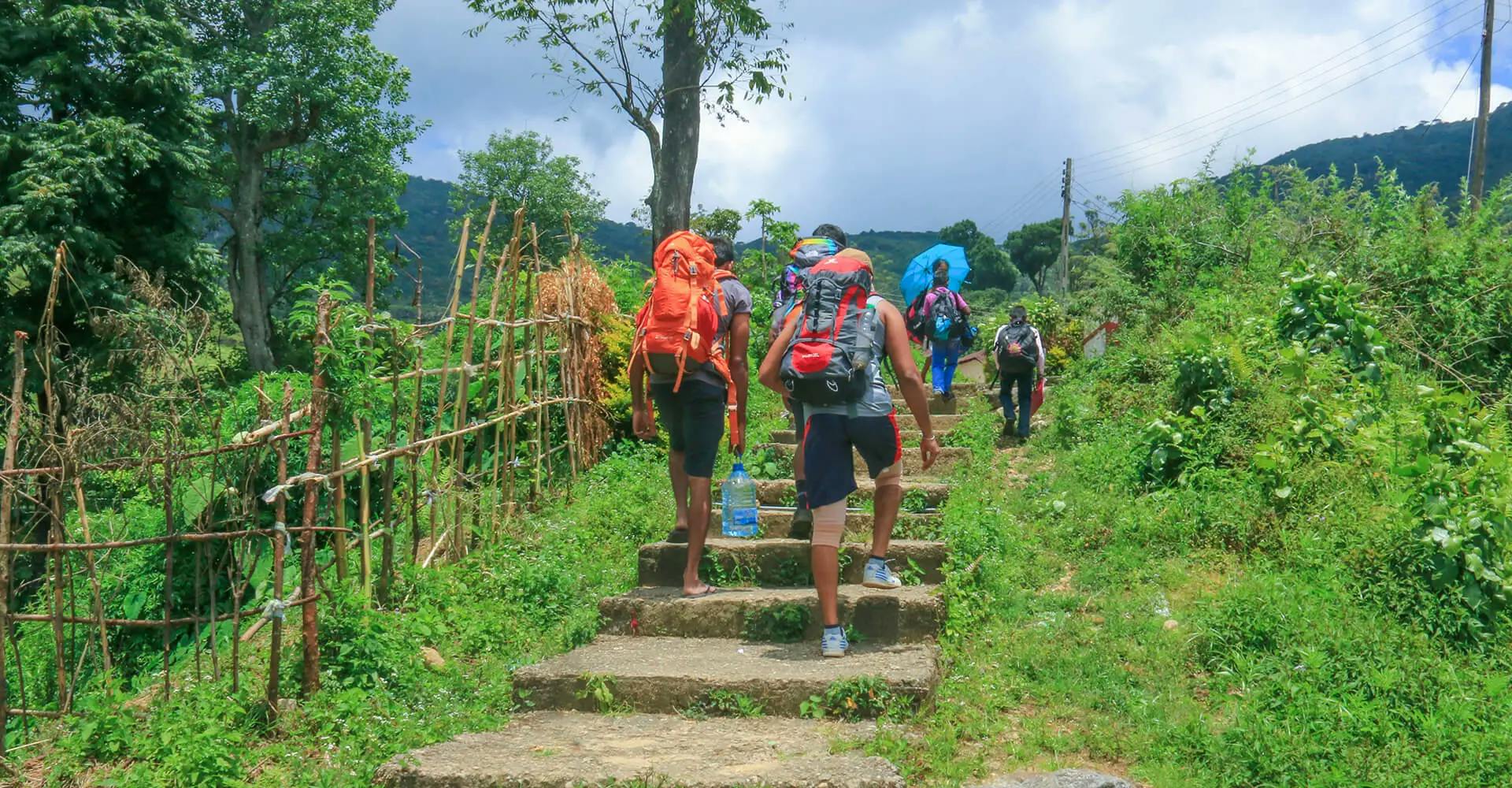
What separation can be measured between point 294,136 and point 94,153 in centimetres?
1062

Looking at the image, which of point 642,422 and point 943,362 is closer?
point 642,422

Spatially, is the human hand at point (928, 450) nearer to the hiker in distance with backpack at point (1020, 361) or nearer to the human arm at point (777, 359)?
the human arm at point (777, 359)

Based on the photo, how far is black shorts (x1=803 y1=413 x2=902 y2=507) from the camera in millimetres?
4863

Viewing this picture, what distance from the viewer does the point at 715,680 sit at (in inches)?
188

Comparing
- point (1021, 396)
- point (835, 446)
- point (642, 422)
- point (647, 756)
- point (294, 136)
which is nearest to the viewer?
point (647, 756)

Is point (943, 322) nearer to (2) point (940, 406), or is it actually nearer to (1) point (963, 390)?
(2) point (940, 406)

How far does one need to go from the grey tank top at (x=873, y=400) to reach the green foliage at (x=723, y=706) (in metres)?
1.30

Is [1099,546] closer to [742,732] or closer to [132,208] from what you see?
[742,732]

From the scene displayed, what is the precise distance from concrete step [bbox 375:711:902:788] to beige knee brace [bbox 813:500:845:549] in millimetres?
780

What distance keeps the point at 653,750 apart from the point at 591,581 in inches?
97.2

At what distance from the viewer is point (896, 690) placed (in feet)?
14.9

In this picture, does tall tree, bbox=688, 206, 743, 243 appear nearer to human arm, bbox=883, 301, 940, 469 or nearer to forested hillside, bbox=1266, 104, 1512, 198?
human arm, bbox=883, 301, 940, 469

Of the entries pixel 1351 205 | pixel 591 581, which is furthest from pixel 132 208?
pixel 1351 205

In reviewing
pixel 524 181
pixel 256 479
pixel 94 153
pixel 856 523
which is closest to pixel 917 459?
pixel 856 523
